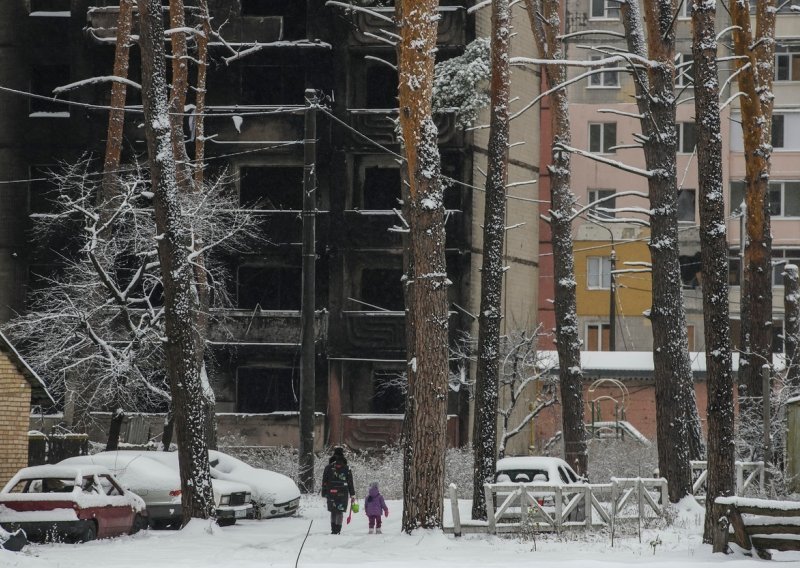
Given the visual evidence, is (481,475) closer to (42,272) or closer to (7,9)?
(42,272)

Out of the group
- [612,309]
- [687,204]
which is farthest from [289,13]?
[687,204]

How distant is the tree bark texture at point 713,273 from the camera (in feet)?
61.4

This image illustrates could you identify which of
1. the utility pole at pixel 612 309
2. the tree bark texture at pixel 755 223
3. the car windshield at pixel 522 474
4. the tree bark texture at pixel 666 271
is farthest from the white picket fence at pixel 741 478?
the utility pole at pixel 612 309

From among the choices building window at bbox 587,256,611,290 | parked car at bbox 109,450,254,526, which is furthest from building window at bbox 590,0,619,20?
parked car at bbox 109,450,254,526

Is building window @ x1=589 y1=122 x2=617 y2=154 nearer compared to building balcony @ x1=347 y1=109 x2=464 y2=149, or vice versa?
building balcony @ x1=347 y1=109 x2=464 y2=149

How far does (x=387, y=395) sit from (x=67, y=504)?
24.7m

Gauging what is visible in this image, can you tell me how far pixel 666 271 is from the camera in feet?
80.7

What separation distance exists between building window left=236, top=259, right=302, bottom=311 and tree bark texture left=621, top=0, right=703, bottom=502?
74.1 feet

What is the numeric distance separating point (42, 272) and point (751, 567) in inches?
1341

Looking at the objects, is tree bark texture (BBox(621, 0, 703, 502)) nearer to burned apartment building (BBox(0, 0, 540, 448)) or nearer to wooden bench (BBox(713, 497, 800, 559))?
wooden bench (BBox(713, 497, 800, 559))

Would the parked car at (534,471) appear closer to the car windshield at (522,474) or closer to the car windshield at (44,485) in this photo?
the car windshield at (522,474)

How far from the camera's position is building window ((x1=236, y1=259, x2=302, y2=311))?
4594 centimetres

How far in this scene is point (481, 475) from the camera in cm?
2330

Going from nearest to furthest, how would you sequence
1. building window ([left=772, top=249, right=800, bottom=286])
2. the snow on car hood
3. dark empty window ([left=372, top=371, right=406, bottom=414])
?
1. the snow on car hood
2. dark empty window ([left=372, top=371, right=406, bottom=414])
3. building window ([left=772, top=249, right=800, bottom=286])
